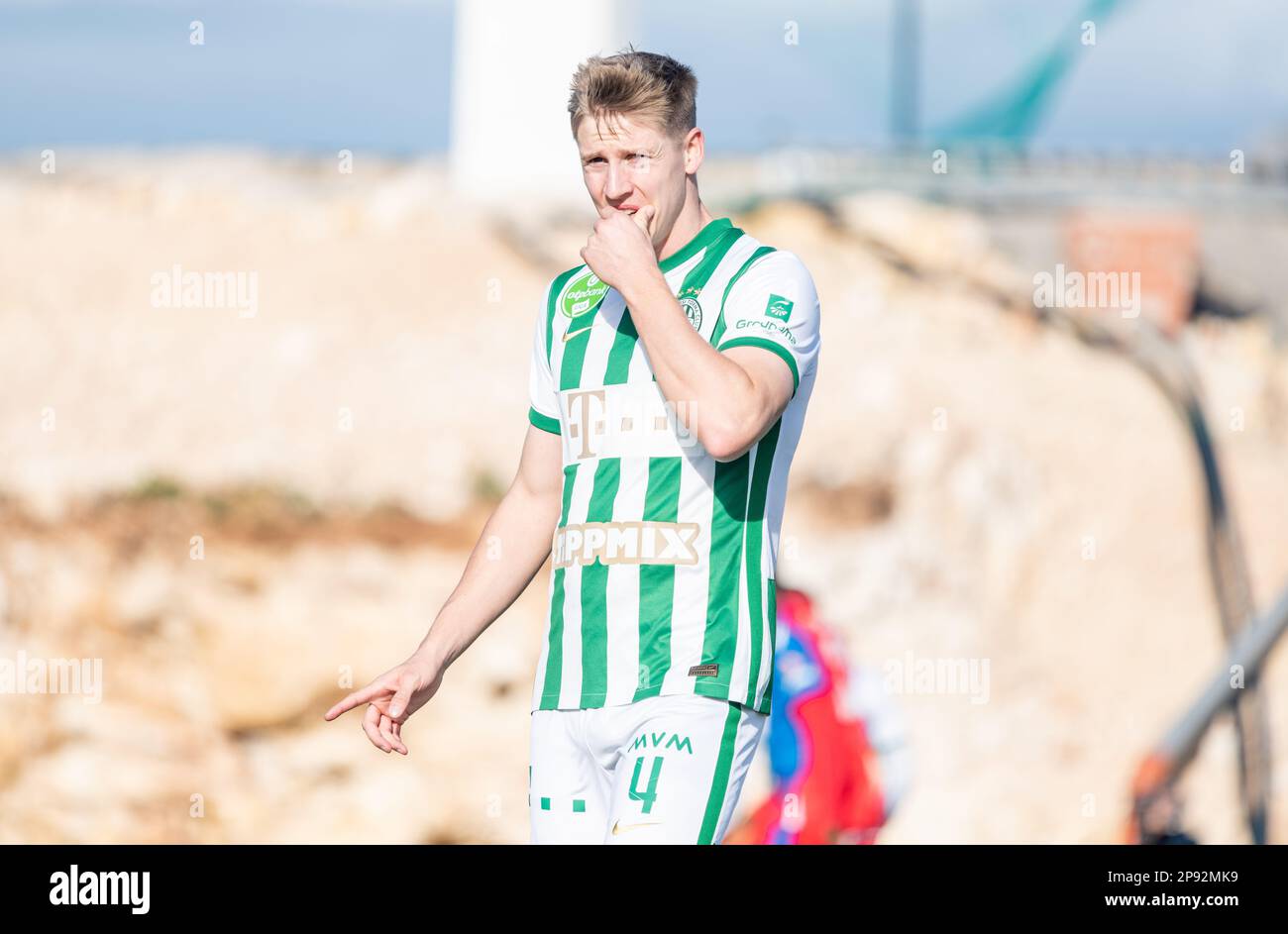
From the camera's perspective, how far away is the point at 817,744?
9.81 m

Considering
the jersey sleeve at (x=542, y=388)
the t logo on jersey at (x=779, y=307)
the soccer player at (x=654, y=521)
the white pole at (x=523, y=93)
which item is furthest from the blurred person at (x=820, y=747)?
the white pole at (x=523, y=93)

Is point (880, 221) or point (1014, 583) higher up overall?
point (880, 221)

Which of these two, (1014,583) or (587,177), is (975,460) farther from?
(587,177)

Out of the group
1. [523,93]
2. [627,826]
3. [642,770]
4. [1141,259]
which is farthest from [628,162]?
[1141,259]

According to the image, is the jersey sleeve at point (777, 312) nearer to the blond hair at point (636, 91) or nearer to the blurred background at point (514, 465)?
the blond hair at point (636, 91)

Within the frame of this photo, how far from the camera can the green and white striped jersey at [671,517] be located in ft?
10.9

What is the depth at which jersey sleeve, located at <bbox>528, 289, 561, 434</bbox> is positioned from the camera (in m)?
3.70

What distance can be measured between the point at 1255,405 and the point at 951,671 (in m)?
6.84

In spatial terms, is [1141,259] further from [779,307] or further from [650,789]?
[650,789]

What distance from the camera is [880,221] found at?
22031mm

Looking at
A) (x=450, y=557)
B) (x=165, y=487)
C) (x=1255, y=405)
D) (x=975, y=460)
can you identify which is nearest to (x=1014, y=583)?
(x=975, y=460)

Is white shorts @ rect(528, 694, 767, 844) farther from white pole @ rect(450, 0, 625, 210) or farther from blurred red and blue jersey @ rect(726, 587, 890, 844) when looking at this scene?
white pole @ rect(450, 0, 625, 210)

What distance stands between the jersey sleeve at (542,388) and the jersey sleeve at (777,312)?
19.3 inches

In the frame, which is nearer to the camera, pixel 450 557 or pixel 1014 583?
pixel 450 557
